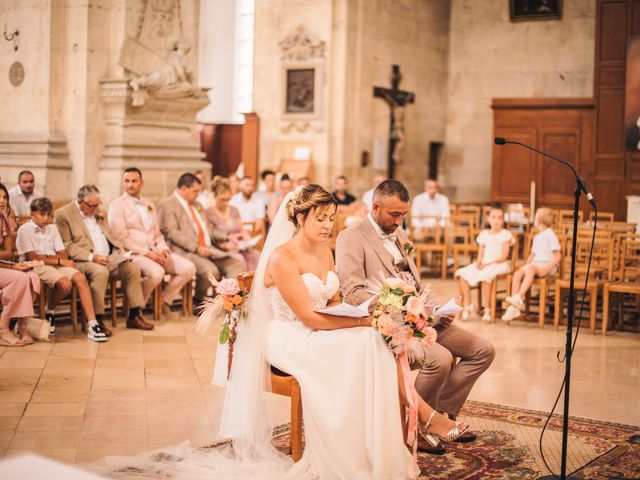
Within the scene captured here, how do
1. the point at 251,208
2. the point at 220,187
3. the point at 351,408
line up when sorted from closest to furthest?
the point at 351,408 → the point at 220,187 → the point at 251,208

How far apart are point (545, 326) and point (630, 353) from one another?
132 centimetres

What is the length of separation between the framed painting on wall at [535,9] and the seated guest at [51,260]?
39.7ft

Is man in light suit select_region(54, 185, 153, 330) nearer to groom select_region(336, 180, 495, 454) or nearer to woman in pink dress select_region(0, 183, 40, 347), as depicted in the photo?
woman in pink dress select_region(0, 183, 40, 347)

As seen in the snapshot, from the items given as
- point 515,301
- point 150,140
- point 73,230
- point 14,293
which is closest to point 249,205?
point 150,140

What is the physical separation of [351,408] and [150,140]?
664 cm

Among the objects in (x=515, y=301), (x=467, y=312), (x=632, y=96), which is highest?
(x=632, y=96)

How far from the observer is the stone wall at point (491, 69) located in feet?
56.7

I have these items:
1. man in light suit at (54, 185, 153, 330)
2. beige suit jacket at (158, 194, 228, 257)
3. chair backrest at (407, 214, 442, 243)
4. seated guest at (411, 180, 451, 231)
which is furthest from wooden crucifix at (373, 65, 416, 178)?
man in light suit at (54, 185, 153, 330)

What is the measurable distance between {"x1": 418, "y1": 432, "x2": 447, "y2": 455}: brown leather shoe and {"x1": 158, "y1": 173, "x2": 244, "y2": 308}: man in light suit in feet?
13.9

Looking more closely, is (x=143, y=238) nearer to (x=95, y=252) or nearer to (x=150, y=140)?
(x=95, y=252)

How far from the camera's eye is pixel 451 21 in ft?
60.1

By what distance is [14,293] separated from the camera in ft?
23.5

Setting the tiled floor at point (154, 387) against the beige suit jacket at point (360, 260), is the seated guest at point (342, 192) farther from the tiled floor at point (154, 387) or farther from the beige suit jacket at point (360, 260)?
the beige suit jacket at point (360, 260)

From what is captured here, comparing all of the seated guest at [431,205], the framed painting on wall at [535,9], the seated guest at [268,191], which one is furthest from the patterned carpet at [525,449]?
the framed painting on wall at [535,9]
